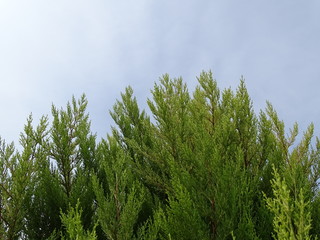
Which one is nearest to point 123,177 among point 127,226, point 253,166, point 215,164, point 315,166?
point 127,226

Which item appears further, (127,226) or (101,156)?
(101,156)

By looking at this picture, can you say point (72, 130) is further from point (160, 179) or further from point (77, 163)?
point (160, 179)

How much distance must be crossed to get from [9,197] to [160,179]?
11.9 feet

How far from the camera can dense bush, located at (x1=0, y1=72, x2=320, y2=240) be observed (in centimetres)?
724

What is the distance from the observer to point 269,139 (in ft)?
33.7

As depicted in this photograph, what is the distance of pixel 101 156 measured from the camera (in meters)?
11.0

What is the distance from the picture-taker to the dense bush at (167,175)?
724cm

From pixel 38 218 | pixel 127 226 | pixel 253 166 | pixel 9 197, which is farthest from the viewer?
pixel 253 166

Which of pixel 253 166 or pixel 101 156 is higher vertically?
pixel 101 156

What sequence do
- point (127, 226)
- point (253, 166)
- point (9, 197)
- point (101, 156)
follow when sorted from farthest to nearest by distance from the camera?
point (101, 156), point (253, 166), point (9, 197), point (127, 226)

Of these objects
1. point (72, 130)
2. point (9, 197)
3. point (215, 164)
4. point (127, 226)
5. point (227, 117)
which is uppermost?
point (72, 130)

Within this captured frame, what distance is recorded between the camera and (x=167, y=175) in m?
10.8

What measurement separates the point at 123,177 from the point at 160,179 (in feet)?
7.61

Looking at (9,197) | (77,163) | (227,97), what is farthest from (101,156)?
(227,97)
